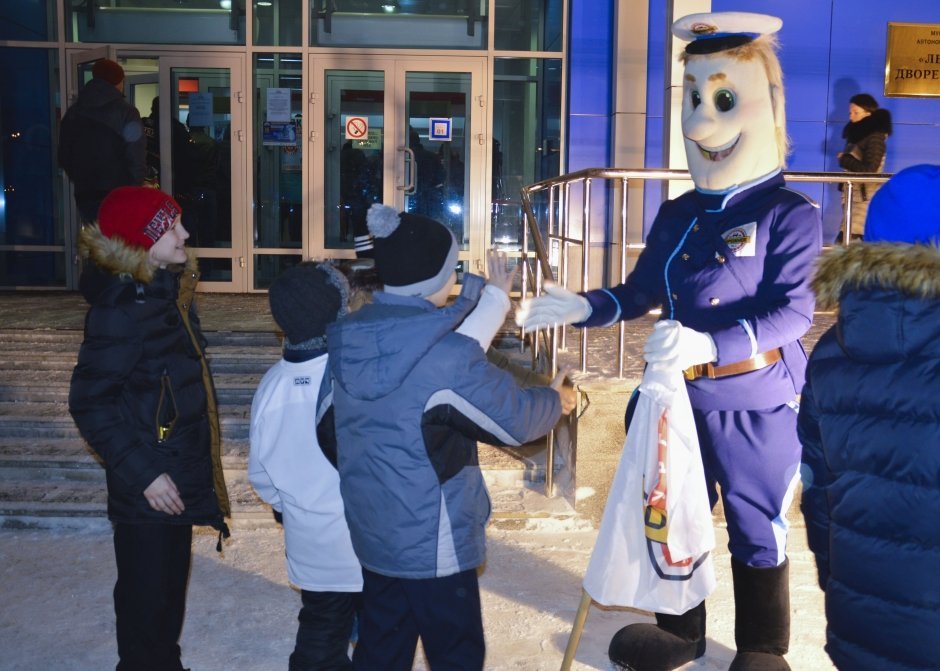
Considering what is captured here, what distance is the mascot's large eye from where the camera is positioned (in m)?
2.99

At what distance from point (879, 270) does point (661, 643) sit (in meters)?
1.74

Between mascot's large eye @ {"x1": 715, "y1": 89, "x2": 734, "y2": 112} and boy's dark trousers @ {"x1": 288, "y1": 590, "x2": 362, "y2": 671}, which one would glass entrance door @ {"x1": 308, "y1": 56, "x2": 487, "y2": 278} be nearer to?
mascot's large eye @ {"x1": 715, "y1": 89, "x2": 734, "y2": 112}

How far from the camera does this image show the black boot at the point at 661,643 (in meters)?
3.16

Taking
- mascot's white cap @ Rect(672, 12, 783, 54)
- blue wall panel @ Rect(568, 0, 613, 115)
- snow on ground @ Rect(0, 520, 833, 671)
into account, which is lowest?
snow on ground @ Rect(0, 520, 833, 671)

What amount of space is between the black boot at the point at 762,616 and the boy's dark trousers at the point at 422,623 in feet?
3.04

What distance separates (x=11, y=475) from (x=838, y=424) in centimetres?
429

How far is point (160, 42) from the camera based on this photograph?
29.4 feet

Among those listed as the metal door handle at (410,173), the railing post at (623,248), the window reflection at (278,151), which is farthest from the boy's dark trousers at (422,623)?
the window reflection at (278,151)

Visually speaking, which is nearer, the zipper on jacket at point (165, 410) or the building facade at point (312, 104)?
the zipper on jacket at point (165, 410)

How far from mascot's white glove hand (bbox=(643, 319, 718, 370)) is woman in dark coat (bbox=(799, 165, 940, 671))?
0.66 m

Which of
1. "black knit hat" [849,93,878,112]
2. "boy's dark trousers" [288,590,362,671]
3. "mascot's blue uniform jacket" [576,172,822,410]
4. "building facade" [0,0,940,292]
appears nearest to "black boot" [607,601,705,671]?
"mascot's blue uniform jacket" [576,172,822,410]

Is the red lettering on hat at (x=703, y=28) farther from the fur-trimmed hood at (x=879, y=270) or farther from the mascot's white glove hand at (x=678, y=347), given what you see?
the fur-trimmed hood at (x=879, y=270)

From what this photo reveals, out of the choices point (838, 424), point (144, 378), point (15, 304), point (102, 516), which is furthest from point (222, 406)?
point (838, 424)

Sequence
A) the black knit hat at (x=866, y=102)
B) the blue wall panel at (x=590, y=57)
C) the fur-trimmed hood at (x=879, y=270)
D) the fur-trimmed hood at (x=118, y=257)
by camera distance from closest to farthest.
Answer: the fur-trimmed hood at (x=879, y=270)
the fur-trimmed hood at (x=118, y=257)
the black knit hat at (x=866, y=102)
the blue wall panel at (x=590, y=57)
